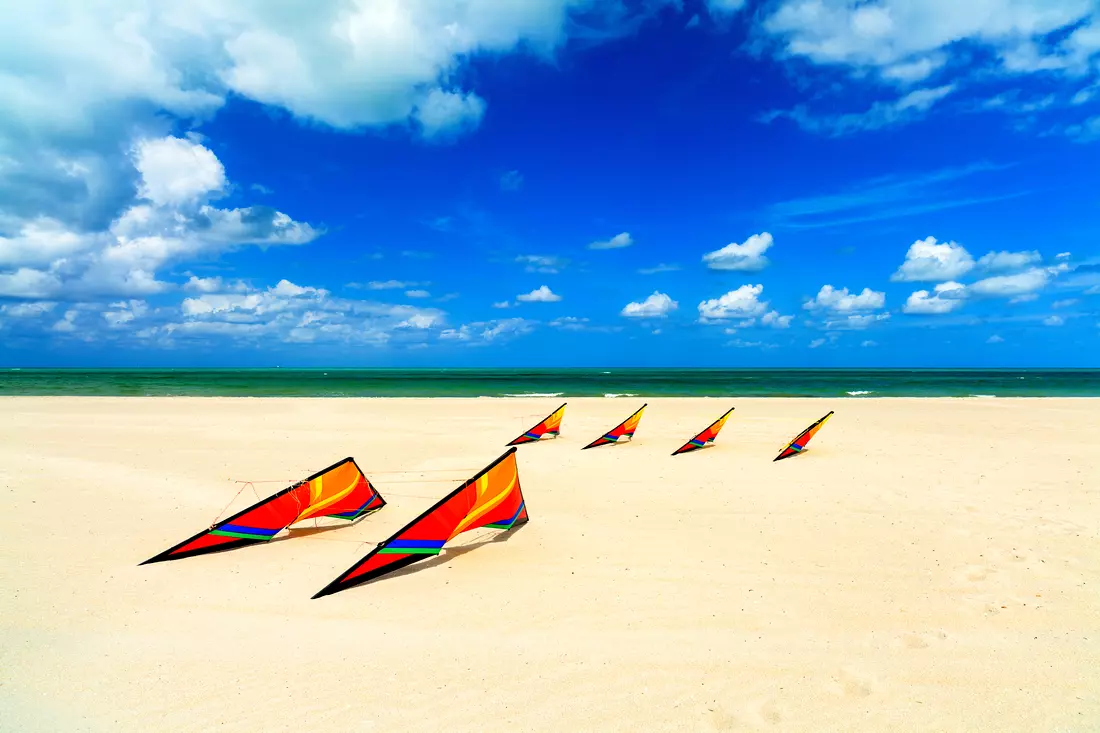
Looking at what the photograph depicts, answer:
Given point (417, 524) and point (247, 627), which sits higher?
point (417, 524)

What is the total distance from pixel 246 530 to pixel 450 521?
3173mm

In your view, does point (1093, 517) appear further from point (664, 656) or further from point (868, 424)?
point (868, 424)

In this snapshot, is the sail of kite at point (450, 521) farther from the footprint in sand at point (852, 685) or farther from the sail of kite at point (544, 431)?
the sail of kite at point (544, 431)

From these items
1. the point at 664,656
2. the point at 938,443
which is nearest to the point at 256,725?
the point at 664,656

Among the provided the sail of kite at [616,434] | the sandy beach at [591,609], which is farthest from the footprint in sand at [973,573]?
the sail of kite at [616,434]

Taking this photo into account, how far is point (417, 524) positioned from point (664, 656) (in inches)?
143

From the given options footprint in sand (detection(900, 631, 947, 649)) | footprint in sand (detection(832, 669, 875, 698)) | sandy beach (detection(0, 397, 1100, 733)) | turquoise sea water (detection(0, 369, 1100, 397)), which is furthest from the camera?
turquoise sea water (detection(0, 369, 1100, 397))

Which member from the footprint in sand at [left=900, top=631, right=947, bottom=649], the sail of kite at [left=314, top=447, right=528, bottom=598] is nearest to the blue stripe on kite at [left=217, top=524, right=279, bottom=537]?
the sail of kite at [left=314, top=447, right=528, bottom=598]

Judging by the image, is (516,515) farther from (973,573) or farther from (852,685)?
(973,573)

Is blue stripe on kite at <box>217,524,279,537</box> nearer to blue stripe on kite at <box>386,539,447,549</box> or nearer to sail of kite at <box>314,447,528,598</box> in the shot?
sail of kite at <box>314,447,528,598</box>

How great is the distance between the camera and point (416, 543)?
298 inches

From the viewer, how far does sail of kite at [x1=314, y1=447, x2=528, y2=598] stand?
23.4 ft

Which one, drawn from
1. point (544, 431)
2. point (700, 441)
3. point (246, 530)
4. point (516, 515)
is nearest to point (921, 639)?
point (516, 515)

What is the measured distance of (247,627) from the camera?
6109 mm
